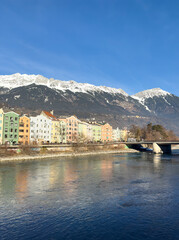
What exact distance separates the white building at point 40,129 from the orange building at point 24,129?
258cm

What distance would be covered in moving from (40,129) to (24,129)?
9.71 m

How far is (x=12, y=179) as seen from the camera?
42562 mm

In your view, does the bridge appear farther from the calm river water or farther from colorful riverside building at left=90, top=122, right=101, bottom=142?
the calm river water

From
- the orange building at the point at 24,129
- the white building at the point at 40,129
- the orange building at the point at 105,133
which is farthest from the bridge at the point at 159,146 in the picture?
the orange building at the point at 24,129

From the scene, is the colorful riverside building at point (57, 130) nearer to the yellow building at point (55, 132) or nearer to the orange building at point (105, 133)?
the yellow building at point (55, 132)

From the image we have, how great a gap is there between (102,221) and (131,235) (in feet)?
12.6

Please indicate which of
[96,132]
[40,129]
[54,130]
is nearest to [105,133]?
[96,132]

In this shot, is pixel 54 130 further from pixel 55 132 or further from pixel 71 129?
pixel 71 129

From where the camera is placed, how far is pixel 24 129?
113 m

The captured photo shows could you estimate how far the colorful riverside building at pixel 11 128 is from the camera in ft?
343

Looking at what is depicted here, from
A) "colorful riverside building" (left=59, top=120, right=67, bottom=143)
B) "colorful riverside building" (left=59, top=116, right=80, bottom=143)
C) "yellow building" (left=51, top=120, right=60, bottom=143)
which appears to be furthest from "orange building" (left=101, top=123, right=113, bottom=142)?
"yellow building" (left=51, top=120, right=60, bottom=143)

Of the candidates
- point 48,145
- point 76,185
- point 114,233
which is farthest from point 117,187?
point 48,145

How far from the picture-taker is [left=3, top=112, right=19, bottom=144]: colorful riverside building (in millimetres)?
104600

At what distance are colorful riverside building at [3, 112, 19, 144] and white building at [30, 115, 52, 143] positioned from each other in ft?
29.2
